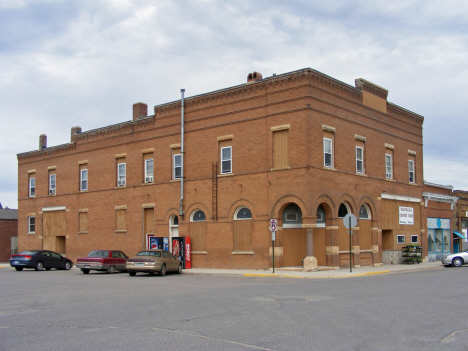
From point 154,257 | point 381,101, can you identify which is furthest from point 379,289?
point 381,101

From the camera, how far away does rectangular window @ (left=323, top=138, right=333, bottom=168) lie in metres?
28.0

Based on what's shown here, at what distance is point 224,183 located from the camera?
29.8m

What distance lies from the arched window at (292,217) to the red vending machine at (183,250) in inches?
252

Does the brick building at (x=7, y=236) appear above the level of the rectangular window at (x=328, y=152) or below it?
below

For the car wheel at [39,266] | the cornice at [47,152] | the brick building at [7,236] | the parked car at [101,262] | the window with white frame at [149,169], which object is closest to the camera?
the parked car at [101,262]

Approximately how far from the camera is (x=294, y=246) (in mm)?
27578

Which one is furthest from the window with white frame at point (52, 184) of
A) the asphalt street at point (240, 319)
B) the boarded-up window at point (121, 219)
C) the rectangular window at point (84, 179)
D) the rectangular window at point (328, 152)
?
the asphalt street at point (240, 319)

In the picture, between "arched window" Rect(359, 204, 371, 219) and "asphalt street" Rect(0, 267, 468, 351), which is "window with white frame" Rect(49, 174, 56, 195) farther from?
"asphalt street" Rect(0, 267, 468, 351)

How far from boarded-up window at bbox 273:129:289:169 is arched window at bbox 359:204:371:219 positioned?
672 cm

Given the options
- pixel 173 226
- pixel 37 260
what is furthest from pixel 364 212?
pixel 37 260

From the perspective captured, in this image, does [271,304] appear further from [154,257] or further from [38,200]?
[38,200]

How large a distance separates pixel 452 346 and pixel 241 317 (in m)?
4.36

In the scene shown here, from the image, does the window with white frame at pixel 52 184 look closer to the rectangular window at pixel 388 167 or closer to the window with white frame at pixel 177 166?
the window with white frame at pixel 177 166

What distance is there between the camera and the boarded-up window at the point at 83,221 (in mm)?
39156
